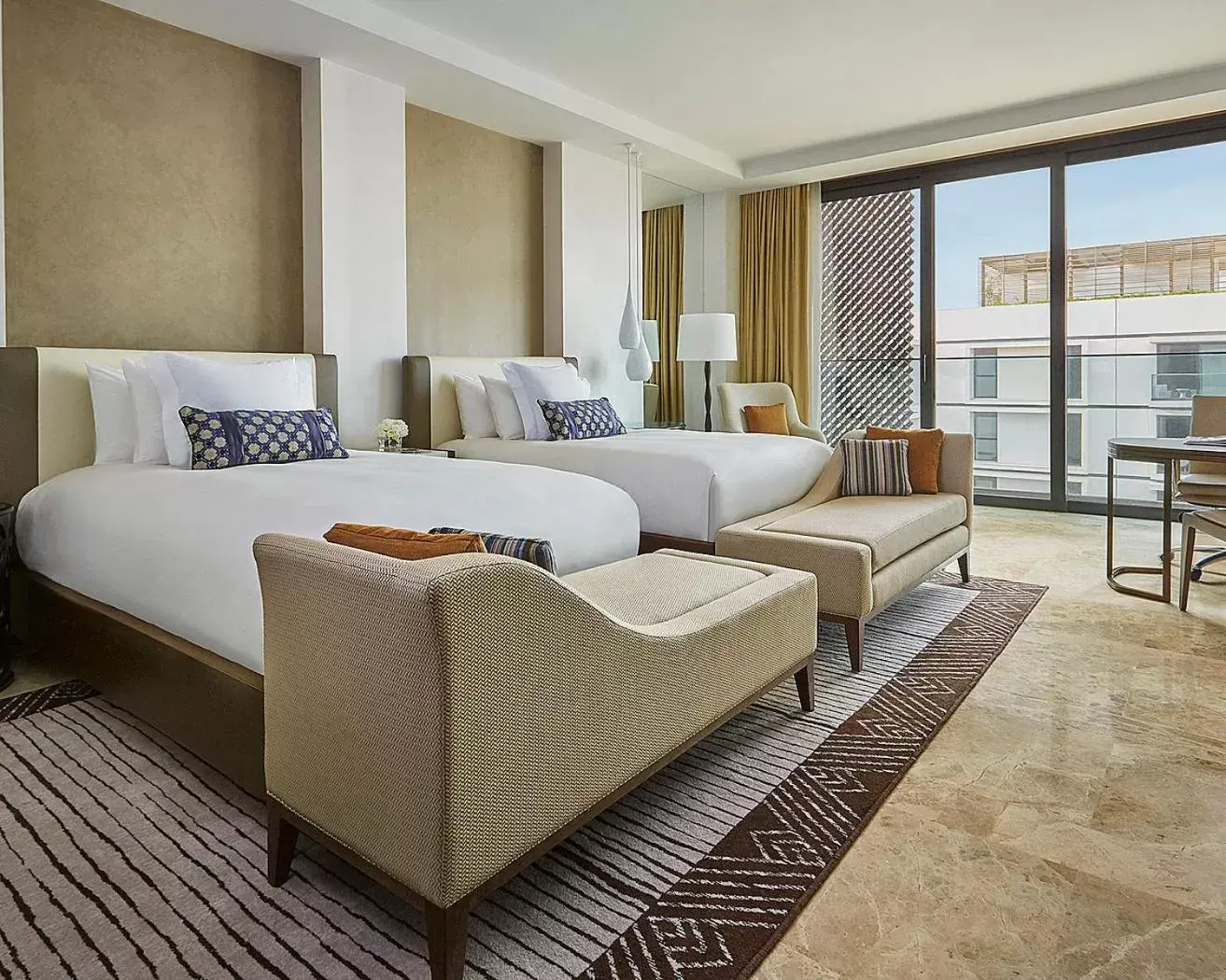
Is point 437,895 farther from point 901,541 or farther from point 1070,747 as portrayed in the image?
point 901,541

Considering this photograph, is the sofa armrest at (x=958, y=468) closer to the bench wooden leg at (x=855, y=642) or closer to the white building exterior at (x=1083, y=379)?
the bench wooden leg at (x=855, y=642)

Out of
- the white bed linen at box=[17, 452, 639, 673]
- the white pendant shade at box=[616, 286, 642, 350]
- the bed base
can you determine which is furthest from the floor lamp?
the bed base

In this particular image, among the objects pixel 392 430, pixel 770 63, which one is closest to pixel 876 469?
pixel 392 430

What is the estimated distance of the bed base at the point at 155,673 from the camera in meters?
1.80

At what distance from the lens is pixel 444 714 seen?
1.18 metres

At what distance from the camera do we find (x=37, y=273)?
3.32 metres

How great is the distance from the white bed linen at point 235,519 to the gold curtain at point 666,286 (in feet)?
14.5

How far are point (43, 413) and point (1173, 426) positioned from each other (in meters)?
6.18

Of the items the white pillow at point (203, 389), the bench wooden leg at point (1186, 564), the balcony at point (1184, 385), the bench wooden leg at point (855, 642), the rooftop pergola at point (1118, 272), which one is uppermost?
the rooftop pergola at point (1118, 272)

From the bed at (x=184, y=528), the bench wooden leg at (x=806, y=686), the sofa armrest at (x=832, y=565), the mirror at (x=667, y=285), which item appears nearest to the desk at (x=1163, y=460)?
the sofa armrest at (x=832, y=565)

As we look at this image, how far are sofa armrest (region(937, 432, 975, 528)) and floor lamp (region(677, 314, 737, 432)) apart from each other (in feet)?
8.27

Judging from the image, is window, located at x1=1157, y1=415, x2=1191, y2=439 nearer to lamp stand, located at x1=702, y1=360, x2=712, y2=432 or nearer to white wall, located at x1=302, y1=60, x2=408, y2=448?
lamp stand, located at x1=702, y1=360, x2=712, y2=432

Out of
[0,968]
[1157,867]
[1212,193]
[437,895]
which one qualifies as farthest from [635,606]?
[1212,193]

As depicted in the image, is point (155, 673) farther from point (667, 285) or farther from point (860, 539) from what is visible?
point (667, 285)
